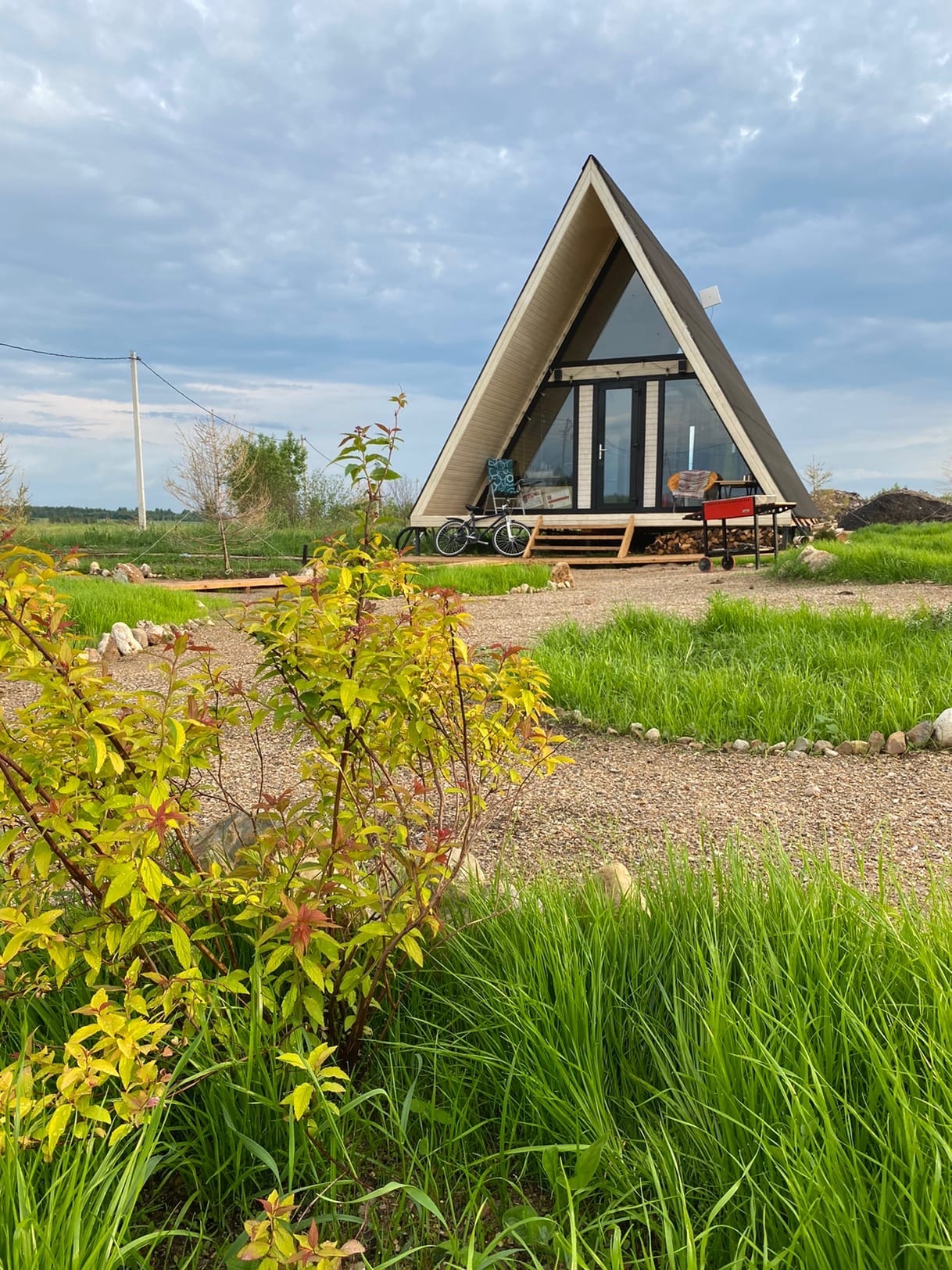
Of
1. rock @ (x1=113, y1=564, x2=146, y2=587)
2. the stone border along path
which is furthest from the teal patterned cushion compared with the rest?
the stone border along path

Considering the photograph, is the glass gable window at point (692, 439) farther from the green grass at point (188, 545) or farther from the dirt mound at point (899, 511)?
the dirt mound at point (899, 511)

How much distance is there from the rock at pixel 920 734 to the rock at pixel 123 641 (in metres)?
5.33

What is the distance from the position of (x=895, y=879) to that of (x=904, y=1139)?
32.0 inches

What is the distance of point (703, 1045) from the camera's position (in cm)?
141

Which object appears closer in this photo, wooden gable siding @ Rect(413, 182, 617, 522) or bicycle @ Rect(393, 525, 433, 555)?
wooden gable siding @ Rect(413, 182, 617, 522)

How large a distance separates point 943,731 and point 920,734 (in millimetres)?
93

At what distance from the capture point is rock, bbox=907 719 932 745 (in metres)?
3.60

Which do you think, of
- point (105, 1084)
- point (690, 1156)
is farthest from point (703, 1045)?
point (105, 1084)

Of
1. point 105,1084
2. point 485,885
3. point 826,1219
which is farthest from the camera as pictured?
point 485,885

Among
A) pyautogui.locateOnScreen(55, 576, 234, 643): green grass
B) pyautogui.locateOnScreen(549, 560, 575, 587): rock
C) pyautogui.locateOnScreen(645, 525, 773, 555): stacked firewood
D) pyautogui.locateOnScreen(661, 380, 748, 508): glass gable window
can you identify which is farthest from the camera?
pyautogui.locateOnScreen(661, 380, 748, 508): glass gable window

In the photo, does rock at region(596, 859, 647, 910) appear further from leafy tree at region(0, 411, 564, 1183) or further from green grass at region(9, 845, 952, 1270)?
leafy tree at region(0, 411, 564, 1183)

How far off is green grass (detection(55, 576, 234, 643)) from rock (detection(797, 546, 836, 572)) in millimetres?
5939

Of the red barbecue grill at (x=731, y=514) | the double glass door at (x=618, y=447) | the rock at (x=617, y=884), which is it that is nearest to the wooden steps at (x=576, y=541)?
the double glass door at (x=618, y=447)

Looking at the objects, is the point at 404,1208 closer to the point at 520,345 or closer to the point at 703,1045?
the point at 703,1045
